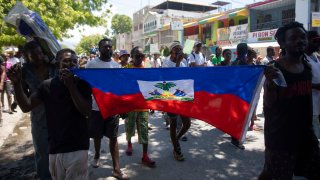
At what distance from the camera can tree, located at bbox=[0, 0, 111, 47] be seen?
11.2 metres

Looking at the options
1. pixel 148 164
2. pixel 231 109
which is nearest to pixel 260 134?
pixel 148 164

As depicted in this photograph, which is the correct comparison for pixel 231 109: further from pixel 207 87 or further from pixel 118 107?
pixel 118 107

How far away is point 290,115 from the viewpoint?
2.62 meters

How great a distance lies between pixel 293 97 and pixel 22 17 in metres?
3.22

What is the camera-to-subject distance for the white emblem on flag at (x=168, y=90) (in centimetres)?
365

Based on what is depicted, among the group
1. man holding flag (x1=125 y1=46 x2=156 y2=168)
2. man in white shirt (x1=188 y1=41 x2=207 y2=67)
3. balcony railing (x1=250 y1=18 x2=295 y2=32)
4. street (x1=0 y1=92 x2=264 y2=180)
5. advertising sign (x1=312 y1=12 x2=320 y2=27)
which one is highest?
balcony railing (x1=250 y1=18 x2=295 y2=32)

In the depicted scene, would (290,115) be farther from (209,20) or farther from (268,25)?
(209,20)

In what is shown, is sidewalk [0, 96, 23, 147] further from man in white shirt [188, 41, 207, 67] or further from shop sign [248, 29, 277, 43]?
shop sign [248, 29, 277, 43]

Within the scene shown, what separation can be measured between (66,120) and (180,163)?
252 cm

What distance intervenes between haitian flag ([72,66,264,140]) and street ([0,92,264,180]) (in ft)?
3.60

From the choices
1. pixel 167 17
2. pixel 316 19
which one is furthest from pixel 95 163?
pixel 167 17

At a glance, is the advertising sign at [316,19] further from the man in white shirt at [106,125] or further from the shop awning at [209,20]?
the man in white shirt at [106,125]

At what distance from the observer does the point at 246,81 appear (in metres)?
3.21

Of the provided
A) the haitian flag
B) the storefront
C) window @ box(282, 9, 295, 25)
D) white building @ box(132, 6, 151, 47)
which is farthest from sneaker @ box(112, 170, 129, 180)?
white building @ box(132, 6, 151, 47)
